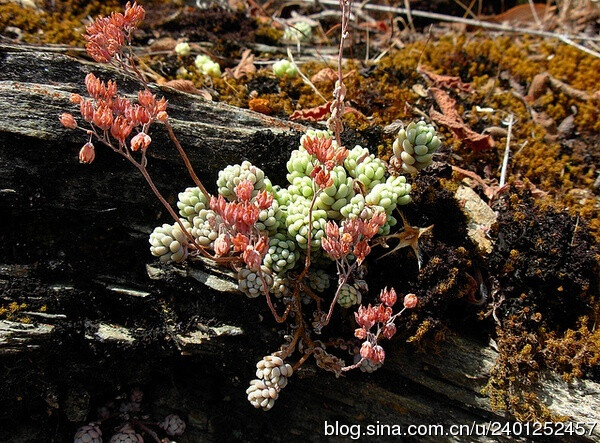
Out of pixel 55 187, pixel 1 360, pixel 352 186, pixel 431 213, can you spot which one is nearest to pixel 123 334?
pixel 1 360

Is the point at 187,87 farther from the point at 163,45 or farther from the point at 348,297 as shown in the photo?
the point at 348,297

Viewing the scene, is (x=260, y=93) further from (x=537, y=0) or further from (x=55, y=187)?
(x=537, y=0)

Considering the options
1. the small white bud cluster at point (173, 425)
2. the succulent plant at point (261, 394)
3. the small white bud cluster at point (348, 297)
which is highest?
the small white bud cluster at point (348, 297)

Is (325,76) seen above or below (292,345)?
above

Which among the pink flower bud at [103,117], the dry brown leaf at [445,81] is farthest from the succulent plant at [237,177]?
the dry brown leaf at [445,81]

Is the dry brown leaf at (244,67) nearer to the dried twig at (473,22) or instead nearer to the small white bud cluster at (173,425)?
the dried twig at (473,22)

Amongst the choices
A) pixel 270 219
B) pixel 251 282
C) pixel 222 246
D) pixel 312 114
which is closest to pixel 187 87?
pixel 312 114

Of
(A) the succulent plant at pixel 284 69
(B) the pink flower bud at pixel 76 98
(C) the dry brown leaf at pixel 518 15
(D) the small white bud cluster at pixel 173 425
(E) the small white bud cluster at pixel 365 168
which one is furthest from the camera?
(C) the dry brown leaf at pixel 518 15
